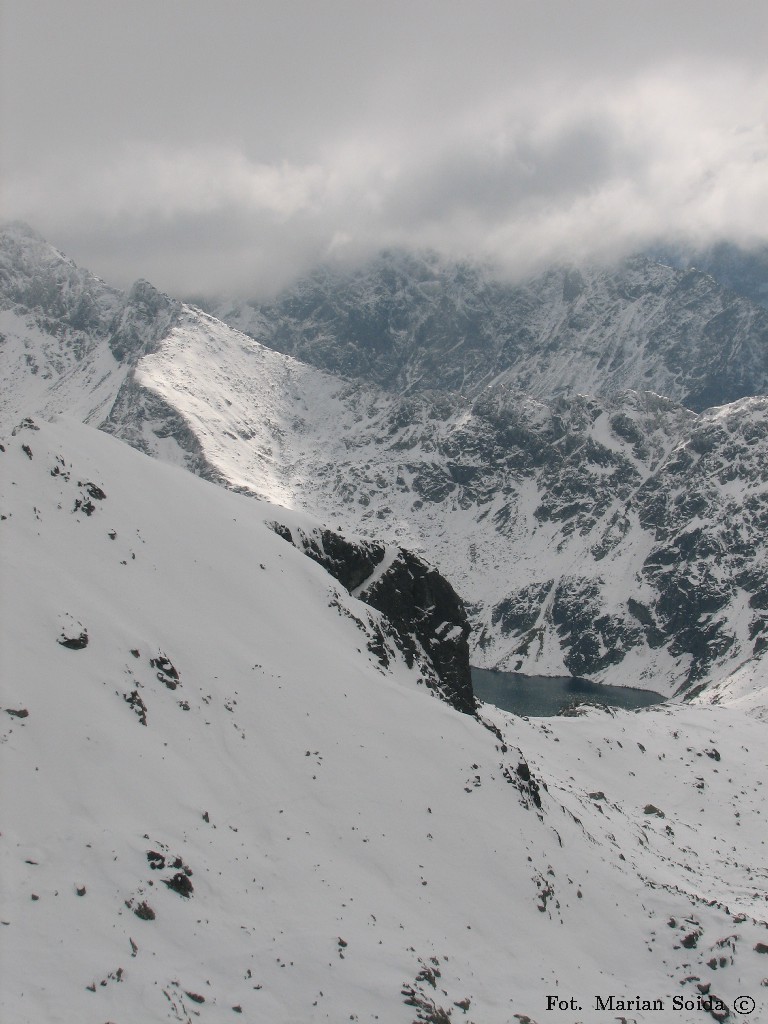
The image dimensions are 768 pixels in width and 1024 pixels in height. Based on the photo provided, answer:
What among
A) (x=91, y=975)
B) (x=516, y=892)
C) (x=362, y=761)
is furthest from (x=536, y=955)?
(x=91, y=975)

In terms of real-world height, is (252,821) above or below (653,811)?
below

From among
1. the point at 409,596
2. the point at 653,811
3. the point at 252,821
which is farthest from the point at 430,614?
the point at 252,821

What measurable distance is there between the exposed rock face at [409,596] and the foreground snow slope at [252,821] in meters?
6.16

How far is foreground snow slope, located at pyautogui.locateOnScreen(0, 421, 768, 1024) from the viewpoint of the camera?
23.2m

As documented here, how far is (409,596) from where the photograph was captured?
190ft

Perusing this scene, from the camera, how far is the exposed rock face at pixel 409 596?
55406 millimetres

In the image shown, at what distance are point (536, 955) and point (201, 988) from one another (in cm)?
1377

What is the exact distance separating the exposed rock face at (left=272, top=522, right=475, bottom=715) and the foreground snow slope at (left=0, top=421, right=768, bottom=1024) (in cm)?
616

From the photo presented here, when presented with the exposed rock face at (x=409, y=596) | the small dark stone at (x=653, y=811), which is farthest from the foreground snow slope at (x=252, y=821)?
the small dark stone at (x=653, y=811)

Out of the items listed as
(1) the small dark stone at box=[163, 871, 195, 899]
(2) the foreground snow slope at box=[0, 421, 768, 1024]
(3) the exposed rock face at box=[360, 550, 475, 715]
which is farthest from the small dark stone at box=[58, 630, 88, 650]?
(3) the exposed rock face at box=[360, 550, 475, 715]

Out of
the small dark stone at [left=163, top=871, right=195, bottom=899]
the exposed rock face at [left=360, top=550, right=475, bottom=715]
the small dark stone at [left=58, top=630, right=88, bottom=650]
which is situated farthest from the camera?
the exposed rock face at [left=360, top=550, right=475, bottom=715]

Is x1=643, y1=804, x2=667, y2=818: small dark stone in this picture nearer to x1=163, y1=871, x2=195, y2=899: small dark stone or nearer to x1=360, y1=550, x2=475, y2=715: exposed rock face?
x1=360, y1=550, x2=475, y2=715: exposed rock face

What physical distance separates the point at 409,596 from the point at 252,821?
29.9 m

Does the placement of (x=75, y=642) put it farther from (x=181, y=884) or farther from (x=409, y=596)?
(x=409, y=596)
